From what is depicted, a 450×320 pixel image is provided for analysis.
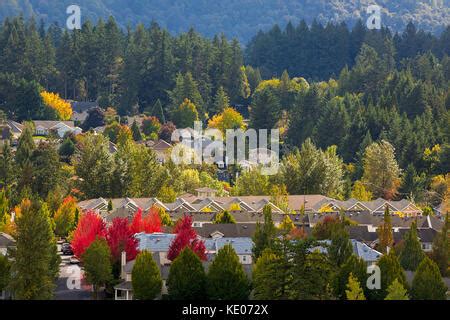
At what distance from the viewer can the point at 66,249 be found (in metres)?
83.1

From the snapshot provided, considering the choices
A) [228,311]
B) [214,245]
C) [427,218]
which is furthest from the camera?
[427,218]

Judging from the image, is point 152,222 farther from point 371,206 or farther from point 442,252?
point 371,206

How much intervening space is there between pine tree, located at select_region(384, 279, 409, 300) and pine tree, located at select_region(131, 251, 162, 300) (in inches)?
435

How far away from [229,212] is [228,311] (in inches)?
1726

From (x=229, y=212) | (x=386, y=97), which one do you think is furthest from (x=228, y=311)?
(x=386, y=97)

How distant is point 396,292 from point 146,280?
12.1 metres

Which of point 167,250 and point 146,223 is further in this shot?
point 146,223

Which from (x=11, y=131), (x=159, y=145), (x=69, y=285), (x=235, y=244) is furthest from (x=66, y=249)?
(x=11, y=131)

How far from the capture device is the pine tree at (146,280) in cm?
6456

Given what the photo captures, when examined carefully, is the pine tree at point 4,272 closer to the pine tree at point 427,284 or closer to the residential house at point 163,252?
the residential house at point 163,252

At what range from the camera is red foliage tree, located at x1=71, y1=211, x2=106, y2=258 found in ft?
246

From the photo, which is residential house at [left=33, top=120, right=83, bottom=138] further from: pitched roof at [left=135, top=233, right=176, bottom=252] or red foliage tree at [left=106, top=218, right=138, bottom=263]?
red foliage tree at [left=106, top=218, right=138, bottom=263]

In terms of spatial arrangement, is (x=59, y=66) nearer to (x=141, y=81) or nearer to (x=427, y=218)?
(x=141, y=81)

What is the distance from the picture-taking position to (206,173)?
381 ft
